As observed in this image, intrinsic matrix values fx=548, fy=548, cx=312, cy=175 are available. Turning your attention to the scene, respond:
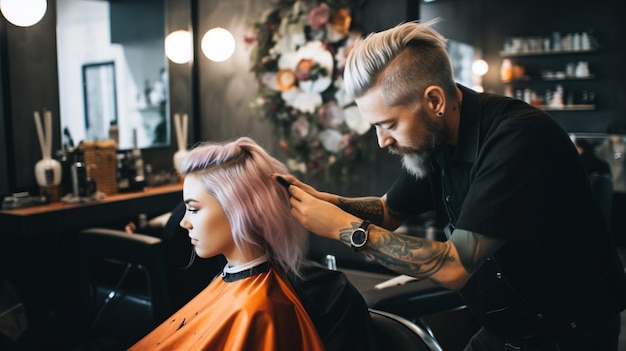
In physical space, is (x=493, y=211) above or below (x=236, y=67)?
below

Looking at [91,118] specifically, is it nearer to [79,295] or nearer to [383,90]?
[79,295]

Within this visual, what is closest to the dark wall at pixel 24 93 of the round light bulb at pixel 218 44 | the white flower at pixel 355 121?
the round light bulb at pixel 218 44

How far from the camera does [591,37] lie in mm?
6133

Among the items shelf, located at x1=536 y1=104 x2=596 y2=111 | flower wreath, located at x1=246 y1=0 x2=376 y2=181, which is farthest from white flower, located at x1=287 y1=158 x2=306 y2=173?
shelf, located at x1=536 y1=104 x2=596 y2=111

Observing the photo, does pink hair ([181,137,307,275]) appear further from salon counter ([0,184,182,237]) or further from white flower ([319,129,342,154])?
white flower ([319,129,342,154])

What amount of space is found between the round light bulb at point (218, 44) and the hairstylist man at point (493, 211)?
8.72 ft

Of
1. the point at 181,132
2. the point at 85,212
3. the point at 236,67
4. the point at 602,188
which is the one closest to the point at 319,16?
the point at 236,67

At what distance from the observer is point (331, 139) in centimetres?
365

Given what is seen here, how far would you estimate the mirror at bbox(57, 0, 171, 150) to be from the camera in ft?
10.3

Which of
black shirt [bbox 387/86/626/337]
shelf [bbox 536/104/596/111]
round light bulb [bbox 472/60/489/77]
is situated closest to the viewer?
black shirt [bbox 387/86/626/337]

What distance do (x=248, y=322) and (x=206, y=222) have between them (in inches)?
11.1

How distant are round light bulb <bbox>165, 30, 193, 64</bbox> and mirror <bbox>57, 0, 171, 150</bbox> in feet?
Result: 0.16

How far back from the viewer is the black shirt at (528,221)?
1056mm

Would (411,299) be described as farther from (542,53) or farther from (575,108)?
(542,53)
